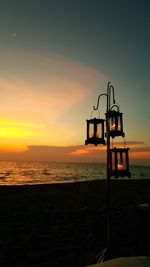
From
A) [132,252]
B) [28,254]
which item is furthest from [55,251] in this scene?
[132,252]

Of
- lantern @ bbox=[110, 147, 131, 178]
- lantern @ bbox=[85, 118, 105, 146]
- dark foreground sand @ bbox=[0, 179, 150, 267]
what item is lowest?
dark foreground sand @ bbox=[0, 179, 150, 267]

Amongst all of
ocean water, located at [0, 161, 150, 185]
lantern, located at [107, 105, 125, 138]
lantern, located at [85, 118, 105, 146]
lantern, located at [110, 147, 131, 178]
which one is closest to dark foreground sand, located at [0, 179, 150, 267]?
lantern, located at [110, 147, 131, 178]

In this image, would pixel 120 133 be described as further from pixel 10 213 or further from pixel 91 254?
pixel 10 213

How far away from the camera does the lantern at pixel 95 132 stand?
581 centimetres

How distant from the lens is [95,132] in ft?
19.3

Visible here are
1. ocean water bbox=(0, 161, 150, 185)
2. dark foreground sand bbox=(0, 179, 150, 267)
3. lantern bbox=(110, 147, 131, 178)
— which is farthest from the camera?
ocean water bbox=(0, 161, 150, 185)

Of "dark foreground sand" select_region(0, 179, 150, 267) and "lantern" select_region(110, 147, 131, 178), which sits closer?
"lantern" select_region(110, 147, 131, 178)

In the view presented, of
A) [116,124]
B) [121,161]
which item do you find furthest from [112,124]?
[121,161]

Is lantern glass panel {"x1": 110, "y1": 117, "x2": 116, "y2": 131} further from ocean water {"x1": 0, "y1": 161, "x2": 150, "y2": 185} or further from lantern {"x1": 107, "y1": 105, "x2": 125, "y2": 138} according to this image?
ocean water {"x1": 0, "y1": 161, "x2": 150, "y2": 185}

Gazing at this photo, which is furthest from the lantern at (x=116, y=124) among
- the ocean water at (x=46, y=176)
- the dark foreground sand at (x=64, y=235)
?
the ocean water at (x=46, y=176)

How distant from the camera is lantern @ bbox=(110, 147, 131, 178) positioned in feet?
18.5

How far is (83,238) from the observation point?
322 inches

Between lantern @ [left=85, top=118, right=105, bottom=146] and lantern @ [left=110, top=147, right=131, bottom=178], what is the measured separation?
35cm

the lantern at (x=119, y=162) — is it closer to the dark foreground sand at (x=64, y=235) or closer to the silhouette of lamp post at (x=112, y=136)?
the silhouette of lamp post at (x=112, y=136)
